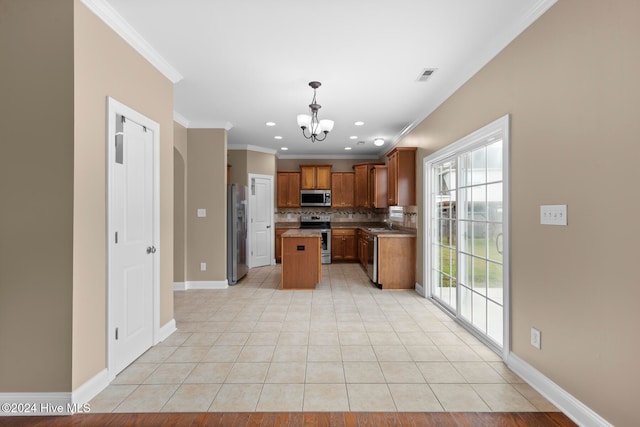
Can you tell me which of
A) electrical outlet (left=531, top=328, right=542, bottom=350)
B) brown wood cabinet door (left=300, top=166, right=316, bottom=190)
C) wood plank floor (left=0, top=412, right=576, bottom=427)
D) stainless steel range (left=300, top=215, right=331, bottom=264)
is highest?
brown wood cabinet door (left=300, top=166, right=316, bottom=190)

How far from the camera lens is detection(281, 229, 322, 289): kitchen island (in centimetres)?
529

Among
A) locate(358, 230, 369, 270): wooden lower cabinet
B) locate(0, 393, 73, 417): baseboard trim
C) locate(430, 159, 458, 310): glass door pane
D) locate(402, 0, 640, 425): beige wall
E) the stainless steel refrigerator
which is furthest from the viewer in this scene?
locate(358, 230, 369, 270): wooden lower cabinet

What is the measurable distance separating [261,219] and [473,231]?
5.05 meters

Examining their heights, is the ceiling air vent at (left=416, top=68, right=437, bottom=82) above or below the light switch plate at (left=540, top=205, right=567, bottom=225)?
above

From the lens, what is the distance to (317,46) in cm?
289

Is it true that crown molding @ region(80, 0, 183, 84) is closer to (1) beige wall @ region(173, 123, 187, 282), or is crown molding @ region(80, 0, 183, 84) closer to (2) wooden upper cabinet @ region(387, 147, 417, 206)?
(1) beige wall @ region(173, 123, 187, 282)

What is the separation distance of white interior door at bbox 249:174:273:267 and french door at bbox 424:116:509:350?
4.01 meters

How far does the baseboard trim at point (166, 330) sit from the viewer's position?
10.5 ft

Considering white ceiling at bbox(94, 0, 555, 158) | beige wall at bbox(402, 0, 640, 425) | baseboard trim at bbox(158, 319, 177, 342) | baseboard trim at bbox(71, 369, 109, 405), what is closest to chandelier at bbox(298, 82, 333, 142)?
white ceiling at bbox(94, 0, 555, 158)

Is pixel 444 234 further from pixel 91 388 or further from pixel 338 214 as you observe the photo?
pixel 338 214

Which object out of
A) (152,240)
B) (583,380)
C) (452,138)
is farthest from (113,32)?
(583,380)

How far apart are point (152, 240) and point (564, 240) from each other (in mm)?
3248

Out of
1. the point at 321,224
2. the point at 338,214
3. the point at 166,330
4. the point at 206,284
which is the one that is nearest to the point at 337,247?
the point at 321,224

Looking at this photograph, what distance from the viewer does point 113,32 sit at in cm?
248
